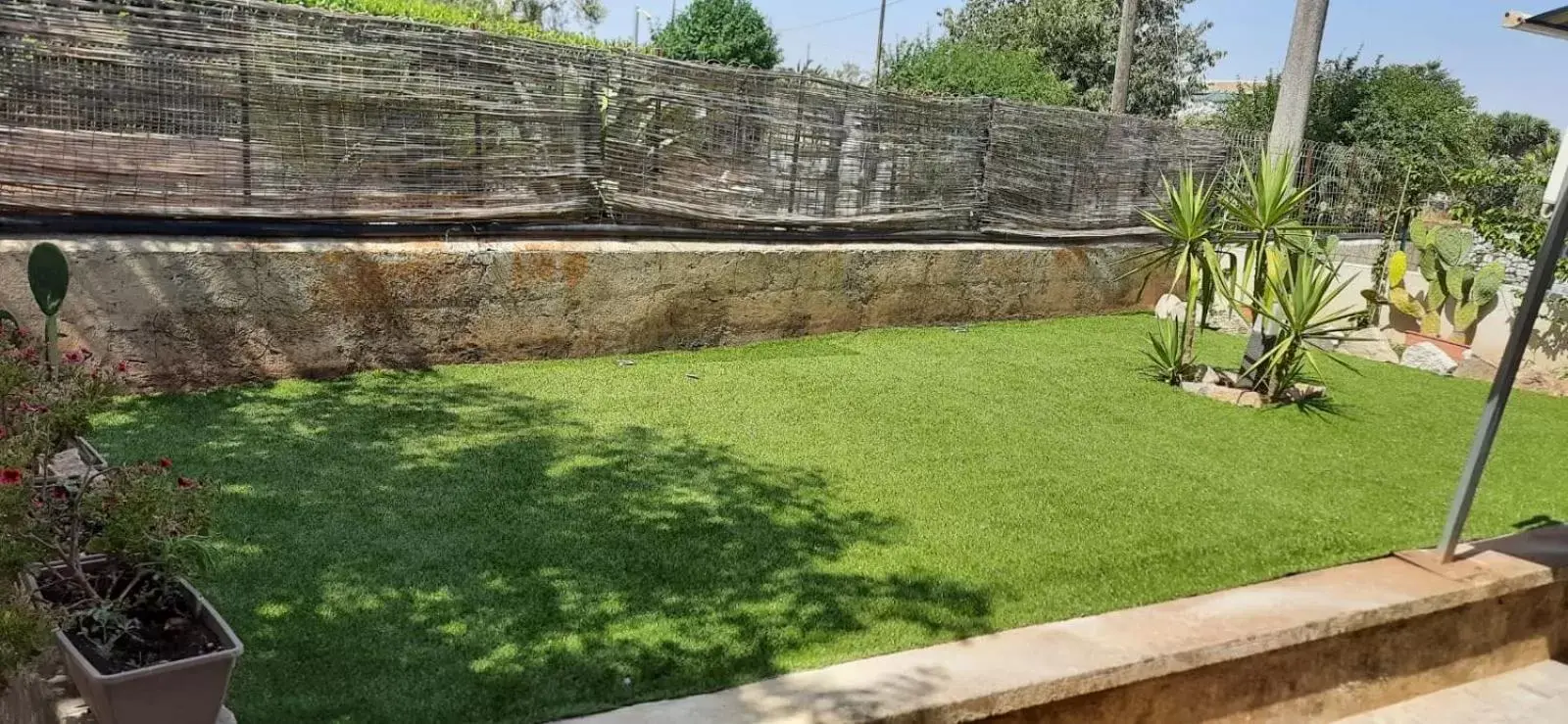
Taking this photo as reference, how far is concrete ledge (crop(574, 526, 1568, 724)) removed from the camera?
292 centimetres

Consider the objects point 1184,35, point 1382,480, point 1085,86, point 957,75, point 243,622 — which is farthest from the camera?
point 1184,35

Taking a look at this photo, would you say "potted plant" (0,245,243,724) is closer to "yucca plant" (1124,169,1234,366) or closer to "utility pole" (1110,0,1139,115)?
"yucca plant" (1124,169,1234,366)

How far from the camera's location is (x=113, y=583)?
2.46 meters

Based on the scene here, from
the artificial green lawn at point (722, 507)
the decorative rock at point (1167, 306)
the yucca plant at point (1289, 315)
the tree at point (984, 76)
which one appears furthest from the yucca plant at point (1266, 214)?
the tree at point (984, 76)

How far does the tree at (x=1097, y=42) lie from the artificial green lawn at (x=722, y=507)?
22596mm

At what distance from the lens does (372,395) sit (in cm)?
530

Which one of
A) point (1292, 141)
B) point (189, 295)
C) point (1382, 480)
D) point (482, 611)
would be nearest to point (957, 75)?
point (1292, 141)

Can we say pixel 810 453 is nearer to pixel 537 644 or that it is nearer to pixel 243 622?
pixel 537 644

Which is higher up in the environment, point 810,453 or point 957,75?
point 957,75

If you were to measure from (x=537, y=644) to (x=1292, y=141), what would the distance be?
6.33 meters

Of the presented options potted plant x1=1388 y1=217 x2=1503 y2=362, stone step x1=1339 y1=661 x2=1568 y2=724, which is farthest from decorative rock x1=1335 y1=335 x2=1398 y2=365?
stone step x1=1339 y1=661 x2=1568 y2=724

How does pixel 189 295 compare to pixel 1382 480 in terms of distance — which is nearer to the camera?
pixel 189 295

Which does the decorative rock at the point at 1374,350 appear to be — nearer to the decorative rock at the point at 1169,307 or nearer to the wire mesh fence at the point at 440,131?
the decorative rock at the point at 1169,307

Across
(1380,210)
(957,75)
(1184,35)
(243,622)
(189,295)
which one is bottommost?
(243,622)
